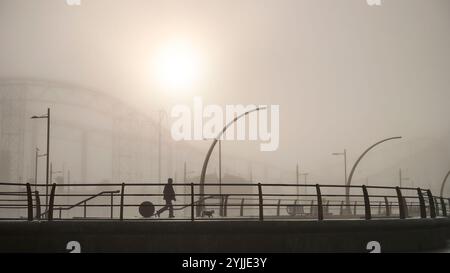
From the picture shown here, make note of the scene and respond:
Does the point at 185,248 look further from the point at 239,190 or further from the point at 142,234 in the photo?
the point at 239,190

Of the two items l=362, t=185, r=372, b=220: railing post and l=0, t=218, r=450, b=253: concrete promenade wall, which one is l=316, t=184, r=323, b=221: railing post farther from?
l=362, t=185, r=372, b=220: railing post

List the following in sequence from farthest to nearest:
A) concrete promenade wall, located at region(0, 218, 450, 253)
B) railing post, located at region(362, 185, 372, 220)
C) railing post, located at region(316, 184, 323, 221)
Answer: railing post, located at region(362, 185, 372, 220) → railing post, located at region(316, 184, 323, 221) → concrete promenade wall, located at region(0, 218, 450, 253)

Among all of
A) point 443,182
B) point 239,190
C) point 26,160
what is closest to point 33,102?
point 26,160

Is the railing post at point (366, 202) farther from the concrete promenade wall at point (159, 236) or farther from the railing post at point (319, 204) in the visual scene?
the concrete promenade wall at point (159, 236)

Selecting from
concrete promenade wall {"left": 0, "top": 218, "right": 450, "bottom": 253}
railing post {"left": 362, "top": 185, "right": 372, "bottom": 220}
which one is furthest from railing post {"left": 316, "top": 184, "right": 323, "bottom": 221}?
railing post {"left": 362, "top": 185, "right": 372, "bottom": 220}

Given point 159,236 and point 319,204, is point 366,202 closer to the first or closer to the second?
point 319,204

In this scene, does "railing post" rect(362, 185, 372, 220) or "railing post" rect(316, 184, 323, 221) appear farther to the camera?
"railing post" rect(362, 185, 372, 220)

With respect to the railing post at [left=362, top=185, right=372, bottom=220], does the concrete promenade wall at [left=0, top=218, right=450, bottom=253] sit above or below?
below

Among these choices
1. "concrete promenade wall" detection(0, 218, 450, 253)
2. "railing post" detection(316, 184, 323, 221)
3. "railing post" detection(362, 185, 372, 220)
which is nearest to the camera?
"concrete promenade wall" detection(0, 218, 450, 253)

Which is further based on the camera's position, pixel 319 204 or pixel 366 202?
pixel 366 202

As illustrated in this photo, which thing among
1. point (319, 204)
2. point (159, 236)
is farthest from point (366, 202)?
point (159, 236)

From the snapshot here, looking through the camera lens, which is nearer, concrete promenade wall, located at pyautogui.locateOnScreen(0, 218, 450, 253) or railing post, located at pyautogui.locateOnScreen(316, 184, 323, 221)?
concrete promenade wall, located at pyautogui.locateOnScreen(0, 218, 450, 253)

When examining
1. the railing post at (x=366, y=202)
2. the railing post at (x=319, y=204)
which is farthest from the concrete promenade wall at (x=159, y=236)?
the railing post at (x=366, y=202)

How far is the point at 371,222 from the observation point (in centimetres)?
1599
